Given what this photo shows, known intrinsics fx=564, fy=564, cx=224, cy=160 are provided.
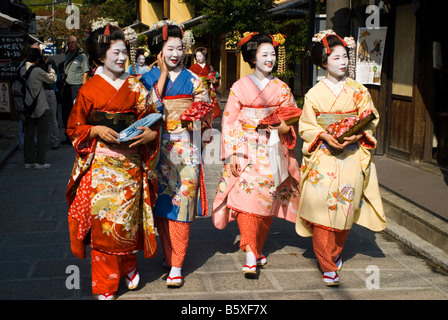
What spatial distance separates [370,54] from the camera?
946cm

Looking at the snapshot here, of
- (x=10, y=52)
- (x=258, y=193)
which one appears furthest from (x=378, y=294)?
(x=10, y=52)

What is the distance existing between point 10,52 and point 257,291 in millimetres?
12392

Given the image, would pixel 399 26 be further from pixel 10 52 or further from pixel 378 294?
pixel 10 52

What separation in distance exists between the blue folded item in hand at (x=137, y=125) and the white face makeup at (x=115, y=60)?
0.40 meters

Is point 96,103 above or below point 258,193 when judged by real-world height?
above

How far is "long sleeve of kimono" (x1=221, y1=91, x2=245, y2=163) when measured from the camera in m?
5.00

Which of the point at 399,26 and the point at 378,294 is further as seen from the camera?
the point at 399,26

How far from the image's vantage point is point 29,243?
5.65 meters

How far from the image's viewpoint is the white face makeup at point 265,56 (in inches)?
195

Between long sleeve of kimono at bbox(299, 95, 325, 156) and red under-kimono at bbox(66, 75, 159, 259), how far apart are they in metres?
1.38

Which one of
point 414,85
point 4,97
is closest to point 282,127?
point 414,85

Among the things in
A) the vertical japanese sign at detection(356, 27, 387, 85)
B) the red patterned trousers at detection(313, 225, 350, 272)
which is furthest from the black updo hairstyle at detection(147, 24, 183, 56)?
the vertical japanese sign at detection(356, 27, 387, 85)

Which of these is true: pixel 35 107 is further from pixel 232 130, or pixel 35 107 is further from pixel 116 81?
pixel 116 81

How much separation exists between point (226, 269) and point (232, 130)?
1.23m
